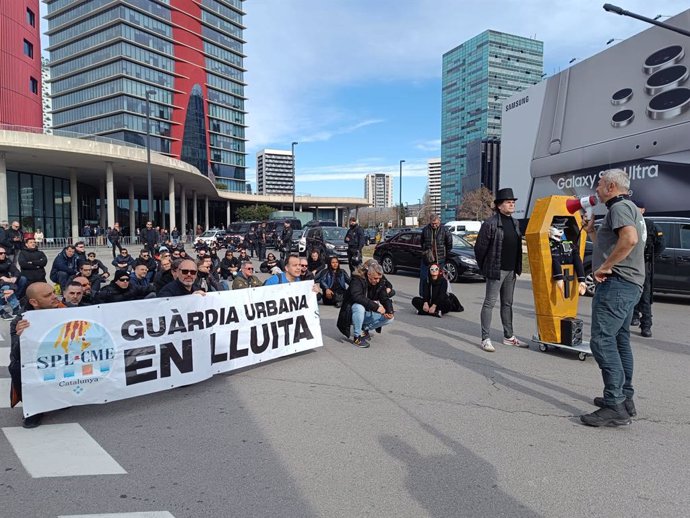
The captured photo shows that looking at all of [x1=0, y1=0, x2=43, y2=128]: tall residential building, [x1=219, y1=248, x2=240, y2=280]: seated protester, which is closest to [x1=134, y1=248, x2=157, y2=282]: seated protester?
[x1=219, y1=248, x2=240, y2=280]: seated protester

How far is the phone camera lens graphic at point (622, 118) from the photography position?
28069 mm

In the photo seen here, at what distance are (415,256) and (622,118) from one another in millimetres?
21443

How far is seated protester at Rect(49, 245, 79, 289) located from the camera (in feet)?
34.0

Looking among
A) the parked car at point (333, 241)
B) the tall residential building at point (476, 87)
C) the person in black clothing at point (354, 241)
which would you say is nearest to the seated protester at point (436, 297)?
the person in black clothing at point (354, 241)

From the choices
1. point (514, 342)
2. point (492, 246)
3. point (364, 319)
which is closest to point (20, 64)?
point (364, 319)

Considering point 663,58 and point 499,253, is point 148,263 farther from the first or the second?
point 663,58

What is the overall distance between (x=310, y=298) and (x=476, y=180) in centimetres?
10611

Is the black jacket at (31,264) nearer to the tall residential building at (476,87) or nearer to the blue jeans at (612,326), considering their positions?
the blue jeans at (612,326)

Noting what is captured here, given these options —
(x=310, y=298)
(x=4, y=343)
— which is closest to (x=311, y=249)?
(x=310, y=298)

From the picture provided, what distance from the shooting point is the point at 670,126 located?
81.8ft

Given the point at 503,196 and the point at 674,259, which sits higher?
the point at 503,196

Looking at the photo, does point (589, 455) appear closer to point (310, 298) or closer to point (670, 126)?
point (310, 298)

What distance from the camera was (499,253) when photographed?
6.40 metres

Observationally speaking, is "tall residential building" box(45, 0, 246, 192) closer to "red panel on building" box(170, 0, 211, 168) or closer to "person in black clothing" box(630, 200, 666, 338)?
"red panel on building" box(170, 0, 211, 168)
